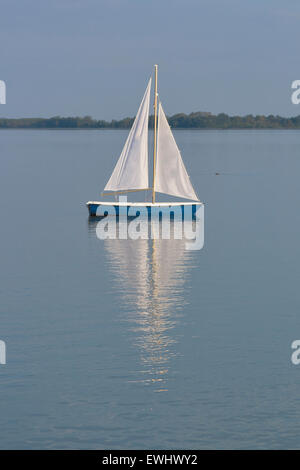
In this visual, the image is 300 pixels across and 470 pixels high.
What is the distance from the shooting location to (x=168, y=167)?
270ft

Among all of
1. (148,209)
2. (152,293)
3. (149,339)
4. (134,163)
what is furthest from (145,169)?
(149,339)

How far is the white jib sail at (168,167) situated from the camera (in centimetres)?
8206

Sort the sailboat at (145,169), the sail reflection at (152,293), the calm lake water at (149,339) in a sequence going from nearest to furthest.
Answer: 1. the calm lake water at (149,339)
2. the sail reflection at (152,293)
3. the sailboat at (145,169)

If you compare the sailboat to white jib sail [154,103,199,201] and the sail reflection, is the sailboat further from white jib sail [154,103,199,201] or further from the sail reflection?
the sail reflection

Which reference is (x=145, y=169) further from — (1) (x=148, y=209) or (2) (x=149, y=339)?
(2) (x=149, y=339)

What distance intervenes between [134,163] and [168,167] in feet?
11.0

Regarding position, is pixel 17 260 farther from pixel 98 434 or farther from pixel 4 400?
pixel 98 434

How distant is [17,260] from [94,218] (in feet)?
72.4

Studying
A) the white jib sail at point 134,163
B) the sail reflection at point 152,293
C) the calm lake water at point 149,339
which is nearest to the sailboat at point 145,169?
the white jib sail at point 134,163

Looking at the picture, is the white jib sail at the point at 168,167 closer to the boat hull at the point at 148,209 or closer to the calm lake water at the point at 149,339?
the boat hull at the point at 148,209

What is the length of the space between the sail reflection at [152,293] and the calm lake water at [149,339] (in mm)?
109

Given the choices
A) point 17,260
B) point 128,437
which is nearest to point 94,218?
point 17,260

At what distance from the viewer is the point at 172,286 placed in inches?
→ 2047

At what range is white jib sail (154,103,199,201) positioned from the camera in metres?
82.1
